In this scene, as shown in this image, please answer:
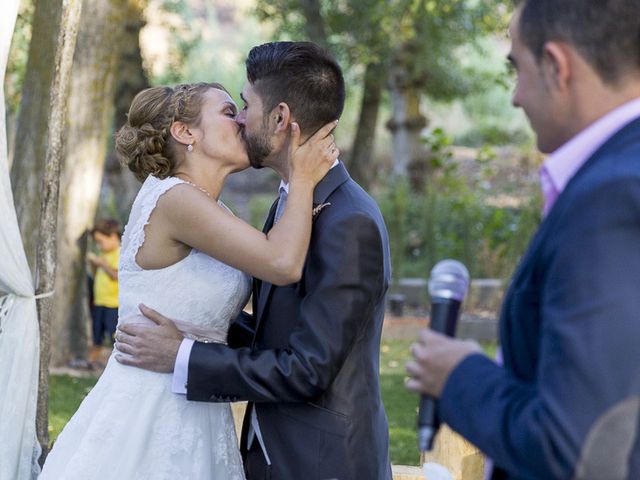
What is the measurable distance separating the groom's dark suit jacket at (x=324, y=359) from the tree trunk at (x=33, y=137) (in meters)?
6.08

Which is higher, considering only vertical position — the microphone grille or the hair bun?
the hair bun

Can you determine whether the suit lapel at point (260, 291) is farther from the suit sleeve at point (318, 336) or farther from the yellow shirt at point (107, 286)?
the yellow shirt at point (107, 286)

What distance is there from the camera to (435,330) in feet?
6.64

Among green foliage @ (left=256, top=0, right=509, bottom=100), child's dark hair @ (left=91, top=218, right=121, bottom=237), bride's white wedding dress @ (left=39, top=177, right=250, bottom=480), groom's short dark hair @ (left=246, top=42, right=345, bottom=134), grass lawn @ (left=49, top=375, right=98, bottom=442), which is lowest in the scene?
grass lawn @ (left=49, top=375, right=98, bottom=442)

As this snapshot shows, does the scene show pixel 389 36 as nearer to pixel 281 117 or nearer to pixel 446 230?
pixel 446 230

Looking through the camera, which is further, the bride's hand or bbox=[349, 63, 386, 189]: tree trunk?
bbox=[349, 63, 386, 189]: tree trunk

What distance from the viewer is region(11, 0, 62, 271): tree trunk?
889cm

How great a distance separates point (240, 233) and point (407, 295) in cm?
1162

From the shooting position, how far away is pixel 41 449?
4.73 metres

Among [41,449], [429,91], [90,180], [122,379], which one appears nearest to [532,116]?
[122,379]

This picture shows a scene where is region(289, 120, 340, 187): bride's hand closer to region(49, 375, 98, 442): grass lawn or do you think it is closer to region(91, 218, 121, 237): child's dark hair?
region(49, 375, 98, 442): grass lawn

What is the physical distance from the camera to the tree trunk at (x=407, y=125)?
20.1 m

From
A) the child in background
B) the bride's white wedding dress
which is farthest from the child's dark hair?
the bride's white wedding dress

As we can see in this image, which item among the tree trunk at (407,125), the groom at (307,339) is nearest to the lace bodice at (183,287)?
the groom at (307,339)
